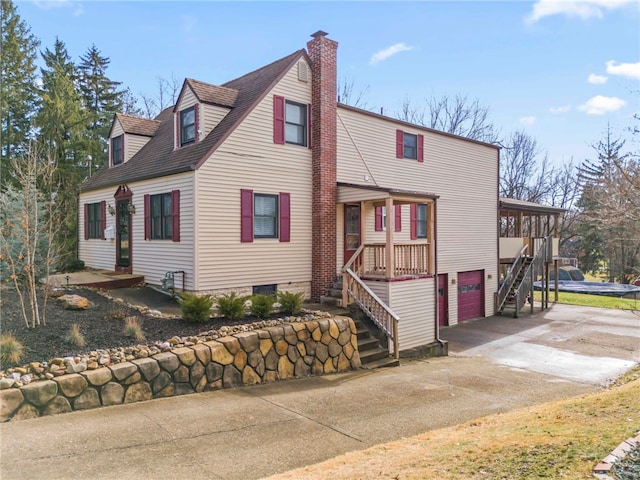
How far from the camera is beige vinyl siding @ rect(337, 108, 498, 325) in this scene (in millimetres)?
14125

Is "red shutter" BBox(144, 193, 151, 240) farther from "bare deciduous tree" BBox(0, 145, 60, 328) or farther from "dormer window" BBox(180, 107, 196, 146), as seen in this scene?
"bare deciduous tree" BBox(0, 145, 60, 328)

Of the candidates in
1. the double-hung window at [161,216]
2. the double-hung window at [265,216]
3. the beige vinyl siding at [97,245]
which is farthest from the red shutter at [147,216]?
the double-hung window at [265,216]

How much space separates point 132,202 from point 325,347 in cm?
830

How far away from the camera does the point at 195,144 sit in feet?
39.7

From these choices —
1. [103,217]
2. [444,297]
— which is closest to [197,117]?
[103,217]

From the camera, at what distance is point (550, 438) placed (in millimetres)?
4129

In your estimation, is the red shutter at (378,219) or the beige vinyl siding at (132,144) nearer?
the red shutter at (378,219)

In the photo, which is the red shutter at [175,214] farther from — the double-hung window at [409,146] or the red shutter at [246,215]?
the double-hung window at [409,146]

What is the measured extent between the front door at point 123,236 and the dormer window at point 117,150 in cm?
228

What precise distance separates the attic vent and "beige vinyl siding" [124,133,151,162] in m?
6.71

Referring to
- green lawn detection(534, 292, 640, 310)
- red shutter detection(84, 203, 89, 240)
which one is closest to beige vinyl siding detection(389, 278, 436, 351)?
red shutter detection(84, 203, 89, 240)

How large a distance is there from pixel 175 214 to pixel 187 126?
278 centimetres

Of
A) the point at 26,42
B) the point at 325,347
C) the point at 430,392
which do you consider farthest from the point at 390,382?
the point at 26,42

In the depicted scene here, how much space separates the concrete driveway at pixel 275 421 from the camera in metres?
4.35
